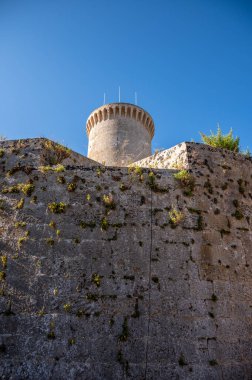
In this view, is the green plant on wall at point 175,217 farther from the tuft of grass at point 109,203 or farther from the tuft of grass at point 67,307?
the tuft of grass at point 67,307

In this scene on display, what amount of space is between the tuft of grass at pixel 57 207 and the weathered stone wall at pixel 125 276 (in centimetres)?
7

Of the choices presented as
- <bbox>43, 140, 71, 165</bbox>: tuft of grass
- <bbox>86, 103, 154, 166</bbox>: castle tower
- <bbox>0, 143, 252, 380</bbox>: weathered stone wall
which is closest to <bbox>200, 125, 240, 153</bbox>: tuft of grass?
<bbox>0, 143, 252, 380</bbox>: weathered stone wall

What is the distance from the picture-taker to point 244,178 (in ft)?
26.9

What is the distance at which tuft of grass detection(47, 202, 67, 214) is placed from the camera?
700cm

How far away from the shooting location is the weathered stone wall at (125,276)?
5.73 metres

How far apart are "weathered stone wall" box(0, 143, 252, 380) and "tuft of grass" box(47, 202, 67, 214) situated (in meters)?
0.07

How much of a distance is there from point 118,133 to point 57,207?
36.7 ft

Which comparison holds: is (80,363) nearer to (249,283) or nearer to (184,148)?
A: (249,283)

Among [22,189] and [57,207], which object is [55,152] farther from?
[57,207]

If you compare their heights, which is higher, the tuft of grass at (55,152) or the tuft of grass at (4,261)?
the tuft of grass at (55,152)

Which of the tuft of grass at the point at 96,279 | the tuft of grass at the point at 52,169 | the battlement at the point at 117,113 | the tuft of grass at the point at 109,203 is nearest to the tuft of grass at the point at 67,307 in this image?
the tuft of grass at the point at 96,279

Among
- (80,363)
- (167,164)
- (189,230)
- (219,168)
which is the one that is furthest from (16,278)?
(219,168)

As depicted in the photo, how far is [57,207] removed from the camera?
7055 mm

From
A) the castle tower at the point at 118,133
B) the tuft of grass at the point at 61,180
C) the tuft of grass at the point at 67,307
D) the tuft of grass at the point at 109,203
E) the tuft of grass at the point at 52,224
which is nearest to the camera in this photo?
the tuft of grass at the point at 67,307
